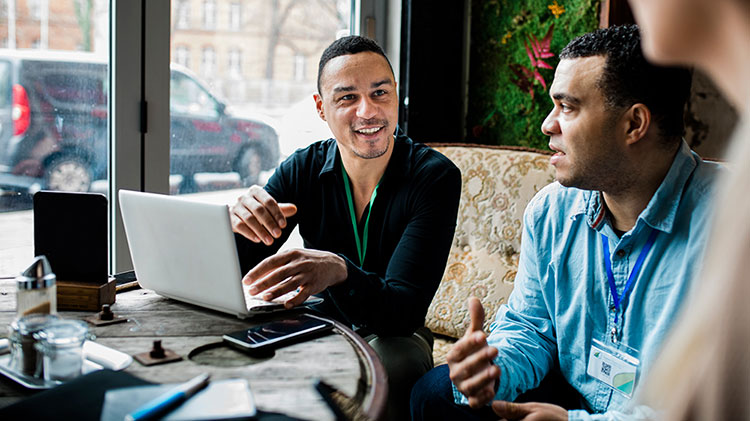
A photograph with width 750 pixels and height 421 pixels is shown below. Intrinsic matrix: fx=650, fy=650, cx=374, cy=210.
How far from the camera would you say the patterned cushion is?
226 centimetres

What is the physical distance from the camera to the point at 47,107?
6.56ft

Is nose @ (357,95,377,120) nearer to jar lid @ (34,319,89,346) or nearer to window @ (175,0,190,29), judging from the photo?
window @ (175,0,190,29)

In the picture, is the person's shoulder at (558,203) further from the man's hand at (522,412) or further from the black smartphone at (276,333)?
the black smartphone at (276,333)

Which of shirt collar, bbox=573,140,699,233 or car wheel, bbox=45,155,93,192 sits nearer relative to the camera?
shirt collar, bbox=573,140,699,233

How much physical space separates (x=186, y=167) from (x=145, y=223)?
1.01m

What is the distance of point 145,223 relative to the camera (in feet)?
4.41

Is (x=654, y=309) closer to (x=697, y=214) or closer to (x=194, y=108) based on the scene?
(x=697, y=214)

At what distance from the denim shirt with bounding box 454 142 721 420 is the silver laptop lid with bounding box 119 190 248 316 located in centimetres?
58

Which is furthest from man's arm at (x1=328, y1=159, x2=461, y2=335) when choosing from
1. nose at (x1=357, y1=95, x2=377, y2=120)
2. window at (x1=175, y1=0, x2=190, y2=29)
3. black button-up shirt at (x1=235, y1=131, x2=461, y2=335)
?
window at (x1=175, y1=0, x2=190, y2=29)

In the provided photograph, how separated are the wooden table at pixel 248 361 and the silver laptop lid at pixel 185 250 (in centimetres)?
5

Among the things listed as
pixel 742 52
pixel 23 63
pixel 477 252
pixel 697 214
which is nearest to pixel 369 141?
pixel 477 252

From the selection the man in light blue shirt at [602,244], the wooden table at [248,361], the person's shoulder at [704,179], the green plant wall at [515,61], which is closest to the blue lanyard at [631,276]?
the man in light blue shirt at [602,244]

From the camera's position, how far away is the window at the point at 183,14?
2.22 meters

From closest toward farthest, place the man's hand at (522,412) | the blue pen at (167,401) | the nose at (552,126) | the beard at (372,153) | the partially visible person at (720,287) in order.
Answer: the partially visible person at (720,287) → the blue pen at (167,401) → the man's hand at (522,412) → the nose at (552,126) → the beard at (372,153)
